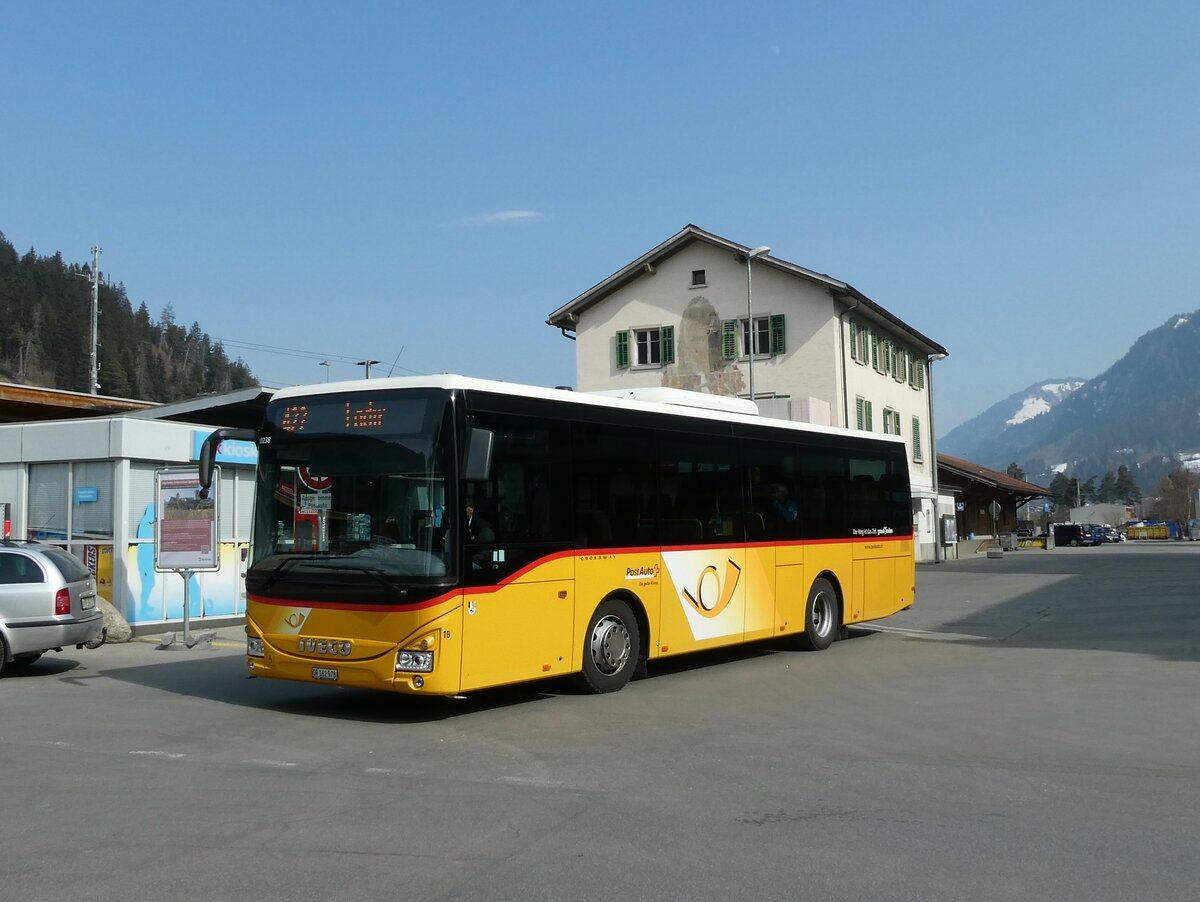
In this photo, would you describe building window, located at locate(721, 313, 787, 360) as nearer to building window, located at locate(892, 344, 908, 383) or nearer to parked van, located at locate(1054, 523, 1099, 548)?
building window, located at locate(892, 344, 908, 383)

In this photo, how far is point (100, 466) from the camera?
63.2 ft

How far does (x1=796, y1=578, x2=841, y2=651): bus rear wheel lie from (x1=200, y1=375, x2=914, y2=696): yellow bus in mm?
1948

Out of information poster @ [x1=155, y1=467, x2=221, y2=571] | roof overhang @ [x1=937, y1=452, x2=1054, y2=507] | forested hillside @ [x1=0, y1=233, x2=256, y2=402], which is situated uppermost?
forested hillside @ [x1=0, y1=233, x2=256, y2=402]

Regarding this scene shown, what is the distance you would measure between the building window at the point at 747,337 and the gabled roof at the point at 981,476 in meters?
19.3

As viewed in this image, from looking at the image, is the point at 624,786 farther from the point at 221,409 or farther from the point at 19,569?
the point at 221,409

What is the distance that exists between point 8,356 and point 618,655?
12737 centimetres

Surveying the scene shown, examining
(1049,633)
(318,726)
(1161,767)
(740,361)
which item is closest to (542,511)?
(318,726)

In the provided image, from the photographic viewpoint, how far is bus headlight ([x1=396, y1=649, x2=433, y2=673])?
9.79m

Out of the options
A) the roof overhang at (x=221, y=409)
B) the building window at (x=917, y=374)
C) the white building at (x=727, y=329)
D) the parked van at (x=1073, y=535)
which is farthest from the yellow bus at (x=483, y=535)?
the parked van at (x=1073, y=535)

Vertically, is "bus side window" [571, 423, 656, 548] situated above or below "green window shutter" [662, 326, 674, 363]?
below

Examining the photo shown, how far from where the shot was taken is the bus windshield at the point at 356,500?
9906mm

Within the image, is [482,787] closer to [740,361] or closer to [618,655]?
[618,655]

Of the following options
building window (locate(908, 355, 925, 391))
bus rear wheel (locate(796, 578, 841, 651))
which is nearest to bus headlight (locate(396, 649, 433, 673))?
bus rear wheel (locate(796, 578, 841, 651))

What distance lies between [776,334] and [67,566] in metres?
33.7
